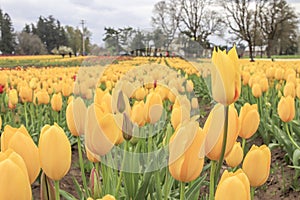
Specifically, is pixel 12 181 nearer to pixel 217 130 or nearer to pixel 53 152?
pixel 53 152

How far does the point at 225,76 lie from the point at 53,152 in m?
0.41

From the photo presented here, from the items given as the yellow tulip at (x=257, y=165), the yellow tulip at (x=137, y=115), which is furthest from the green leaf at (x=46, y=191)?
the yellow tulip at (x=137, y=115)

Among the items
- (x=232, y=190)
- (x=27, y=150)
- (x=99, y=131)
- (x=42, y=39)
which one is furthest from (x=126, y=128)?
(x=42, y=39)

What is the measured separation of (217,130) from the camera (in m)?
0.90

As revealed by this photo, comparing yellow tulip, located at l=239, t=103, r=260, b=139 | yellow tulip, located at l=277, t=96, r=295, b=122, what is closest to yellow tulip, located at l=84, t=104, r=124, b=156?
yellow tulip, located at l=239, t=103, r=260, b=139

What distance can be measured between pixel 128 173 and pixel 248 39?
39.4m

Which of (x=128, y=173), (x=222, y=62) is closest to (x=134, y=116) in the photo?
(x=128, y=173)

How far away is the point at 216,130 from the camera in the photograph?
90cm

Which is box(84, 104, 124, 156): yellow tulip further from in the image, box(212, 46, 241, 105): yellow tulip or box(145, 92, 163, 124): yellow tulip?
box(145, 92, 163, 124): yellow tulip

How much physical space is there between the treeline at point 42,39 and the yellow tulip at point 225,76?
46264 mm

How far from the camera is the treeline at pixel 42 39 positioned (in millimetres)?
47594

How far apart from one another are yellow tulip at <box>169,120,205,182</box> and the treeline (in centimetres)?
4631

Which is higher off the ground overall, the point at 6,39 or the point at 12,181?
the point at 6,39

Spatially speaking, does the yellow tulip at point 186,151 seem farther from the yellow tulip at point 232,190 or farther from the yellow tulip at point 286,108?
the yellow tulip at point 286,108
